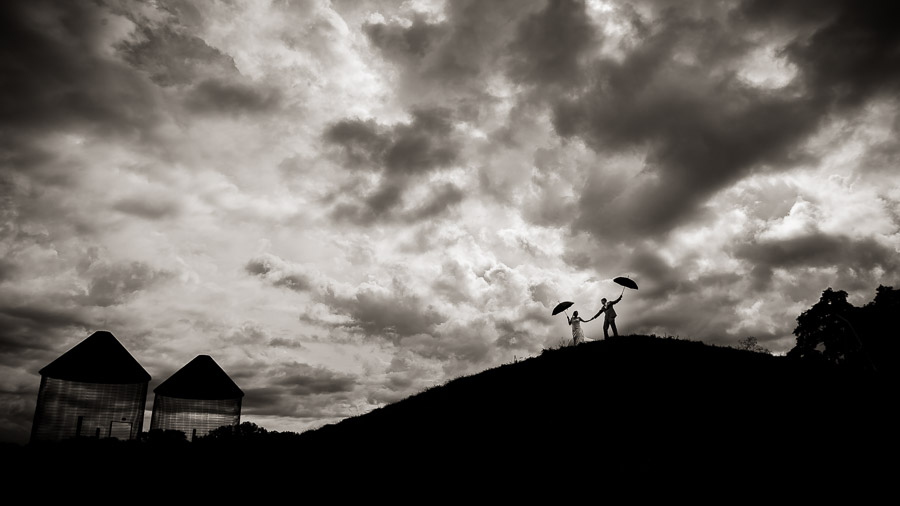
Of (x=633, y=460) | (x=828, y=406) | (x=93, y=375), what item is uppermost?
(x=93, y=375)

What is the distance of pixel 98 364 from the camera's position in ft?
105

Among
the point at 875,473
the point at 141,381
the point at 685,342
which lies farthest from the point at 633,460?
the point at 141,381

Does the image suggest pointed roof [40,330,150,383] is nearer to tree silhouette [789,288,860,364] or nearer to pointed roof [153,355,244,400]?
pointed roof [153,355,244,400]


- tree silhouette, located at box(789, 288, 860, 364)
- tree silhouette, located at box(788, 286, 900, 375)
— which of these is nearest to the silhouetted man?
tree silhouette, located at box(788, 286, 900, 375)

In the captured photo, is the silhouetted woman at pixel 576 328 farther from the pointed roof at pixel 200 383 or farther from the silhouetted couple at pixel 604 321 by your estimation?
the pointed roof at pixel 200 383

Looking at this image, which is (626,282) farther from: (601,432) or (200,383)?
(200,383)

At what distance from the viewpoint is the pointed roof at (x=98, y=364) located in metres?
30.8

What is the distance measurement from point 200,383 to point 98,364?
23.1 ft

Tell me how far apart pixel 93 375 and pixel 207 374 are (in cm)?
798

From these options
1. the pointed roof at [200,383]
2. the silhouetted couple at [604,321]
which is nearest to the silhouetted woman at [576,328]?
the silhouetted couple at [604,321]

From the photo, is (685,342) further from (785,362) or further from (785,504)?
(785,504)

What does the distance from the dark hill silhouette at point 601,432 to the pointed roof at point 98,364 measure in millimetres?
7102

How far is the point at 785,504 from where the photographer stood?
39.2 ft

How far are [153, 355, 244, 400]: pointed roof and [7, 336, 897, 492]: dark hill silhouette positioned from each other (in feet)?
35.8
